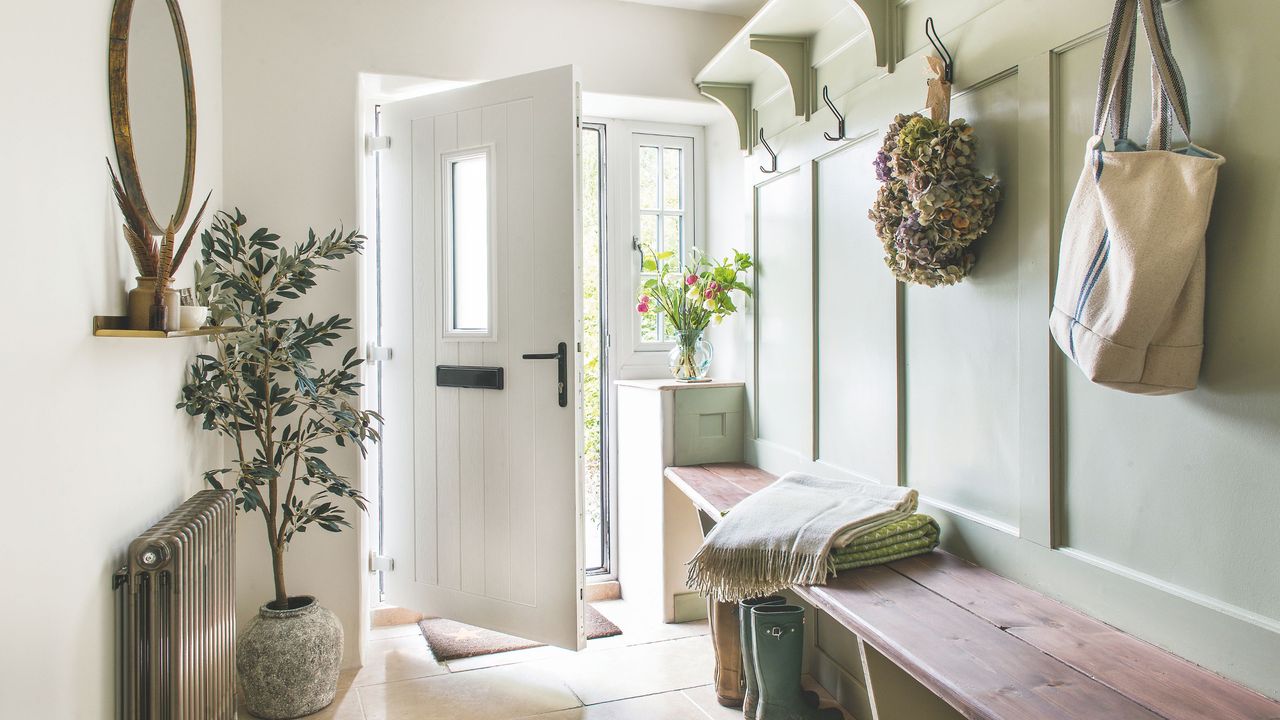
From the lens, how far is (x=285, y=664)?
7.69 feet

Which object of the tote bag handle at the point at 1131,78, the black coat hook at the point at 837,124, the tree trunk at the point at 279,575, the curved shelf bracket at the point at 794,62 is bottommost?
the tree trunk at the point at 279,575

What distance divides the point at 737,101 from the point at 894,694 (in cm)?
232

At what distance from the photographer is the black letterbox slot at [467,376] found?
2.73m

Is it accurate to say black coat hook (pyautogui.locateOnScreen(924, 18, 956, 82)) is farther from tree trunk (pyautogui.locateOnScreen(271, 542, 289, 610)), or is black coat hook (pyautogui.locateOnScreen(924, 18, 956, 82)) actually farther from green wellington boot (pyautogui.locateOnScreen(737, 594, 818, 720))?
tree trunk (pyautogui.locateOnScreen(271, 542, 289, 610))

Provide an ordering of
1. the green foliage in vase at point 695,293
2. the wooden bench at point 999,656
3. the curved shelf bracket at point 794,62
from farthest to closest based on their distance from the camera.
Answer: the green foliage in vase at point 695,293, the curved shelf bracket at point 794,62, the wooden bench at point 999,656

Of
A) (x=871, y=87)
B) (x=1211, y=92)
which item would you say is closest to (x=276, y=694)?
(x=871, y=87)

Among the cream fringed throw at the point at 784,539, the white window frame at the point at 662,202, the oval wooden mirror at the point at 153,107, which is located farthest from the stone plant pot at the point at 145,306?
the white window frame at the point at 662,202

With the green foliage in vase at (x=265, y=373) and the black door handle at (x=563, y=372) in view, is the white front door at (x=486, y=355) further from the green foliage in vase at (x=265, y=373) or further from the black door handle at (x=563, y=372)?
the green foliage in vase at (x=265, y=373)

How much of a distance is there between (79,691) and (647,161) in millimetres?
2763

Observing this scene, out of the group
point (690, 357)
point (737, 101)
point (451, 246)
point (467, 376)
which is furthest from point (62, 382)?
point (737, 101)

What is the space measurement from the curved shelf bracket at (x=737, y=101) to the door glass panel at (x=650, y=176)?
45cm

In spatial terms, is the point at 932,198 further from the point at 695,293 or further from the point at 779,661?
the point at 695,293

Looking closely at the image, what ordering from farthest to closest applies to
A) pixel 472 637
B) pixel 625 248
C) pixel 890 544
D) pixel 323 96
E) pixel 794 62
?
1. pixel 625 248
2. pixel 472 637
3. pixel 323 96
4. pixel 794 62
5. pixel 890 544

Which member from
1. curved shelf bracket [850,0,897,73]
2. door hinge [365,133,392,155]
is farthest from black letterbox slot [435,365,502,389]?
curved shelf bracket [850,0,897,73]
